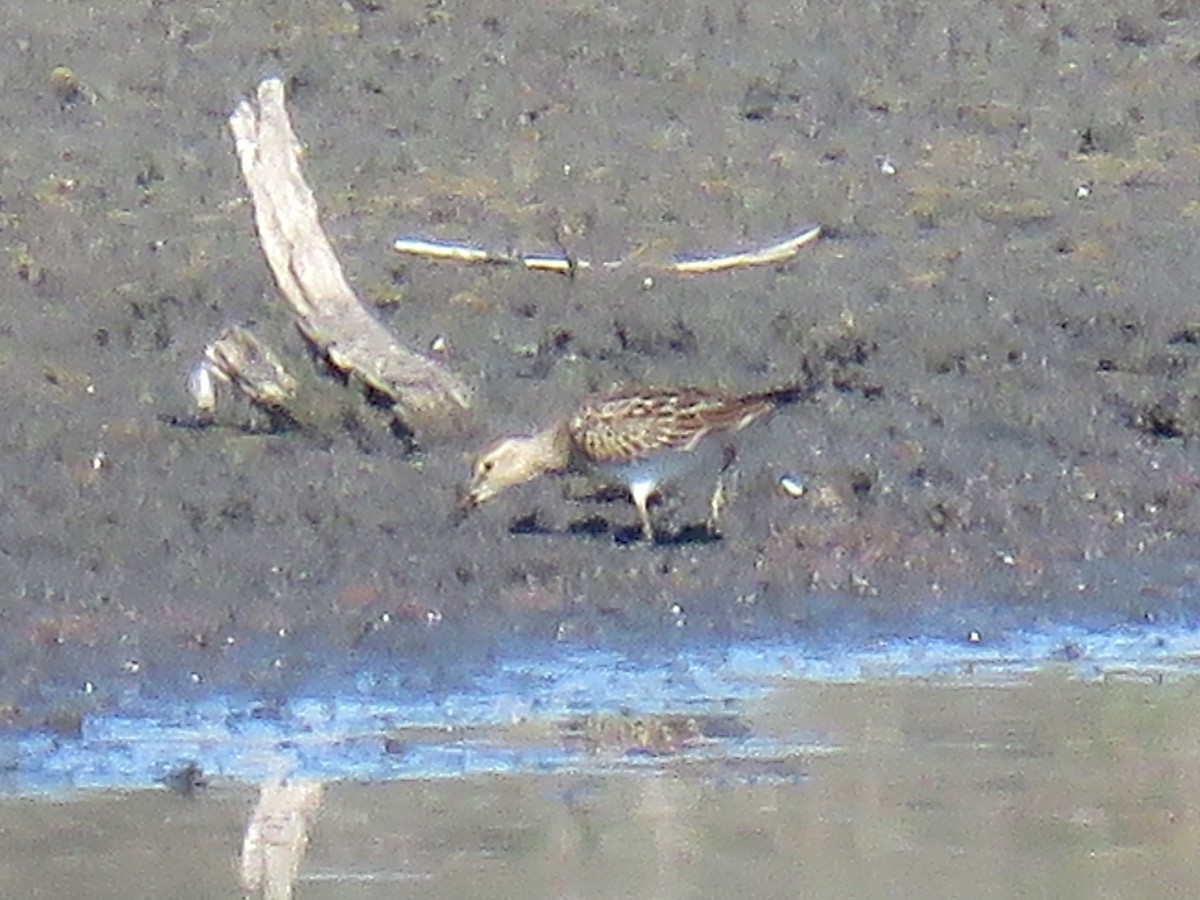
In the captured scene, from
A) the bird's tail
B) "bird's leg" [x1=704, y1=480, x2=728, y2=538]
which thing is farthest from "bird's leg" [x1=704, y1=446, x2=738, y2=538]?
the bird's tail

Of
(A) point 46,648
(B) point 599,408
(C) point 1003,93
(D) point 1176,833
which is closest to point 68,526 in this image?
(A) point 46,648

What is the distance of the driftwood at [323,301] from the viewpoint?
9.20 meters

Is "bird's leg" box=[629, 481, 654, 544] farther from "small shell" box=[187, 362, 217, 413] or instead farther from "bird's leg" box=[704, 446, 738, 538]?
"small shell" box=[187, 362, 217, 413]

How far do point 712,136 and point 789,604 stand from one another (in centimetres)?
453

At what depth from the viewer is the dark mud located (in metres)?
8.47

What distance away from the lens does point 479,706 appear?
25.2 feet

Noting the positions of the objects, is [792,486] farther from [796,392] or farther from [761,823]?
[761,823]

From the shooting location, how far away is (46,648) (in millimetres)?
7941

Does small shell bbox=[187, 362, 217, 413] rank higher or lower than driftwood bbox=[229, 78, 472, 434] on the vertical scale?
lower

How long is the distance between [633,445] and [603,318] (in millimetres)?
1870

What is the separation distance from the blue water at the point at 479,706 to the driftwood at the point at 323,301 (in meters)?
1.66

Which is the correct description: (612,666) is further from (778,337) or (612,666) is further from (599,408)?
(778,337)


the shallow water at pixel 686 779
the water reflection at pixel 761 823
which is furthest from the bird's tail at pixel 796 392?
the water reflection at pixel 761 823

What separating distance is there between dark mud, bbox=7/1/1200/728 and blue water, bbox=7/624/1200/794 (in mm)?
124
